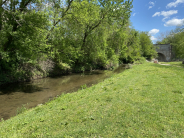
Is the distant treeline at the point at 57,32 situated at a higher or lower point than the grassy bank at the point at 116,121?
higher

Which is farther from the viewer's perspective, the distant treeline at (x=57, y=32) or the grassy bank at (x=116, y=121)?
the distant treeline at (x=57, y=32)

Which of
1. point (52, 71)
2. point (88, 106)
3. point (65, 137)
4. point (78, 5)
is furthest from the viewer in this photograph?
point (52, 71)

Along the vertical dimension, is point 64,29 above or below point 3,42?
above

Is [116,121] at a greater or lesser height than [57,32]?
lesser

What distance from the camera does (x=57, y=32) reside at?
14945 millimetres

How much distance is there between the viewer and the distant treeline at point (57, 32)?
36.0 ft

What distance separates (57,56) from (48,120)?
14.3m

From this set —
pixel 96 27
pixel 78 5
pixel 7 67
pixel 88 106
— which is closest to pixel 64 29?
pixel 78 5

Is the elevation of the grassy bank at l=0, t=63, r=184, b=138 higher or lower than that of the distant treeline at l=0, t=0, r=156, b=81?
lower

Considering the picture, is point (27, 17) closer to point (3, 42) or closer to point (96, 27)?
point (3, 42)

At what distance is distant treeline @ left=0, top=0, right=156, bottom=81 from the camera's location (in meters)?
11.0

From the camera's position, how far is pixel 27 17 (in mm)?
10586

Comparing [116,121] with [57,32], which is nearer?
[116,121]

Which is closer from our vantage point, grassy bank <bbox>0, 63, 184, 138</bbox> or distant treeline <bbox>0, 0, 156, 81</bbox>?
grassy bank <bbox>0, 63, 184, 138</bbox>
